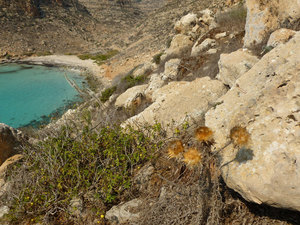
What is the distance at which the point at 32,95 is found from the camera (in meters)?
17.4

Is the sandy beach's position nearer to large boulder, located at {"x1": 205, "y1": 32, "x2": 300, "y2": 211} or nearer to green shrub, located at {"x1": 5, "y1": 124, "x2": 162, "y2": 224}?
green shrub, located at {"x1": 5, "y1": 124, "x2": 162, "y2": 224}

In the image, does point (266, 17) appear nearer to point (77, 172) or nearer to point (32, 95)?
point (77, 172)

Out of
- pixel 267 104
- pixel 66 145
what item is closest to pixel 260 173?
pixel 267 104

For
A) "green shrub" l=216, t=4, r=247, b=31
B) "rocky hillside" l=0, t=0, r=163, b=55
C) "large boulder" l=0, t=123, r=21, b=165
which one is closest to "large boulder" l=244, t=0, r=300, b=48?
"green shrub" l=216, t=4, r=247, b=31

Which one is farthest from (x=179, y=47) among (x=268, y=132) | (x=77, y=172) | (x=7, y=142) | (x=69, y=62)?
(x=69, y=62)

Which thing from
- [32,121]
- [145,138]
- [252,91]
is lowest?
[32,121]

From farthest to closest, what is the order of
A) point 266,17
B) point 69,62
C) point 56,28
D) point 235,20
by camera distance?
point 56,28
point 69,62
point 235,20
point 266,17

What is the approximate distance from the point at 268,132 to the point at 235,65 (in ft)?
8.40

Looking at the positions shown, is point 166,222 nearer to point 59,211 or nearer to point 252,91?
point 59,211

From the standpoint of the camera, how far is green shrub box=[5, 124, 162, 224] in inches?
104

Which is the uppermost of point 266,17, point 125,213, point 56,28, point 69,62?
point 56,28

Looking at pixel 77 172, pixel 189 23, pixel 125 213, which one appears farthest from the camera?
pixel 189 23

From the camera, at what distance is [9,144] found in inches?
188

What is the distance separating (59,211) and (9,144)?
315 cm
